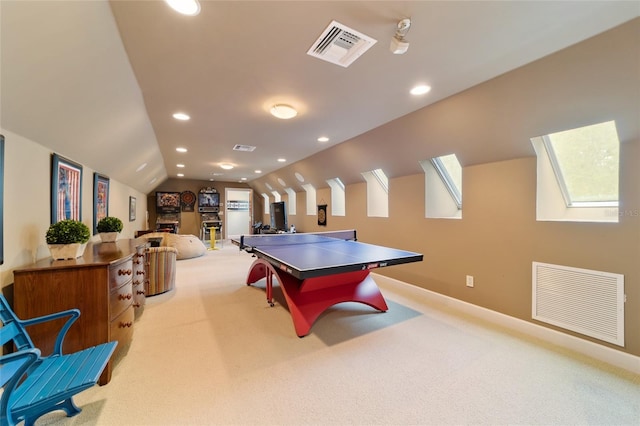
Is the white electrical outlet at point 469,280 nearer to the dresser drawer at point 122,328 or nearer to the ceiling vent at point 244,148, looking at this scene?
the dresser drawer at point 122,328

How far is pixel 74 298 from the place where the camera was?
5.74ft

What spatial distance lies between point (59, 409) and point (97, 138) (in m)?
2.56

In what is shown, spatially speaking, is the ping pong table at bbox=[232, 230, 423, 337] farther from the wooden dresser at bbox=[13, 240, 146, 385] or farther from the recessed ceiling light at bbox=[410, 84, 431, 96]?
the recessed ceiling light at bbox=[410, 84, 431, 96]

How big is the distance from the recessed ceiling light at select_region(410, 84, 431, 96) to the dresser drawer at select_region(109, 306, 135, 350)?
3.43 metres

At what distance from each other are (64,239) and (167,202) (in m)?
8.36

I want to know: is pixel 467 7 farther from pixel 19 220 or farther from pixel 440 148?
pixel 19 220

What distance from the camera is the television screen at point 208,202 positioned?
9953 mm

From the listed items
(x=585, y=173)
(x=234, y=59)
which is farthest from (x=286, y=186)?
(x=585, y=173)

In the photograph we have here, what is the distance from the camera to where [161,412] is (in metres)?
1.54

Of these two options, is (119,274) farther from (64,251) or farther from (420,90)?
(420,90)

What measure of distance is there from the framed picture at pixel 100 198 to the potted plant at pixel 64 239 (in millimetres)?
1744

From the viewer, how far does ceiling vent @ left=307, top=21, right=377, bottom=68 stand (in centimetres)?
172

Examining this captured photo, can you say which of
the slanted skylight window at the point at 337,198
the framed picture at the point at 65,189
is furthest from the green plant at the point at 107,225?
the slanted skylight window at the point at 337,198


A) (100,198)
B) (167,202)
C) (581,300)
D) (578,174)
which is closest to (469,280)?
(581,300)
